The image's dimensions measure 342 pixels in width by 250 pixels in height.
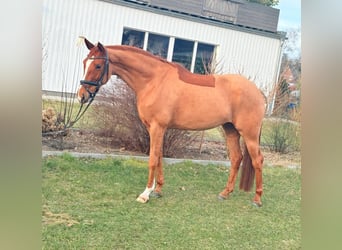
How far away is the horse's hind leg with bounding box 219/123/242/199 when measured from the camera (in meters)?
2.29

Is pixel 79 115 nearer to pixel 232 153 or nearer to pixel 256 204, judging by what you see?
pixel 232 153

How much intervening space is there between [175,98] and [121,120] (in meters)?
0.36

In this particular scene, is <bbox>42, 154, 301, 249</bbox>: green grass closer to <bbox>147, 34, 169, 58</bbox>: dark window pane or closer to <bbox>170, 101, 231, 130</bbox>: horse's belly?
<bbox>170, 101, 231, 130</bbox>: horse's belly

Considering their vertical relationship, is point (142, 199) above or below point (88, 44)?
below

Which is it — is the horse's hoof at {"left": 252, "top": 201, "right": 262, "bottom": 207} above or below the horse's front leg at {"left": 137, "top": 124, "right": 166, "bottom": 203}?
below

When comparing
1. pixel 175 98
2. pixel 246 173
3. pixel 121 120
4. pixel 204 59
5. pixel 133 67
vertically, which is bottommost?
pixel 246 173

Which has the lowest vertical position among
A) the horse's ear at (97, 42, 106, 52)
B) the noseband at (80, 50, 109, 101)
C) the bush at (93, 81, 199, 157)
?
the bush at (93, 81, 199, 157)

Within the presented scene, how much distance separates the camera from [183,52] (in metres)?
2.19

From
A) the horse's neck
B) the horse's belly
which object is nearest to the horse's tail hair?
the horse's belly

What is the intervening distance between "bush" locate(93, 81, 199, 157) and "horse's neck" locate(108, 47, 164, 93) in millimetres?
81

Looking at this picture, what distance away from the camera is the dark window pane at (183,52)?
2162 millimetres

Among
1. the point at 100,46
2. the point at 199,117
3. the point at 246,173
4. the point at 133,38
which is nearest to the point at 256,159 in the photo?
the point at 246,173
